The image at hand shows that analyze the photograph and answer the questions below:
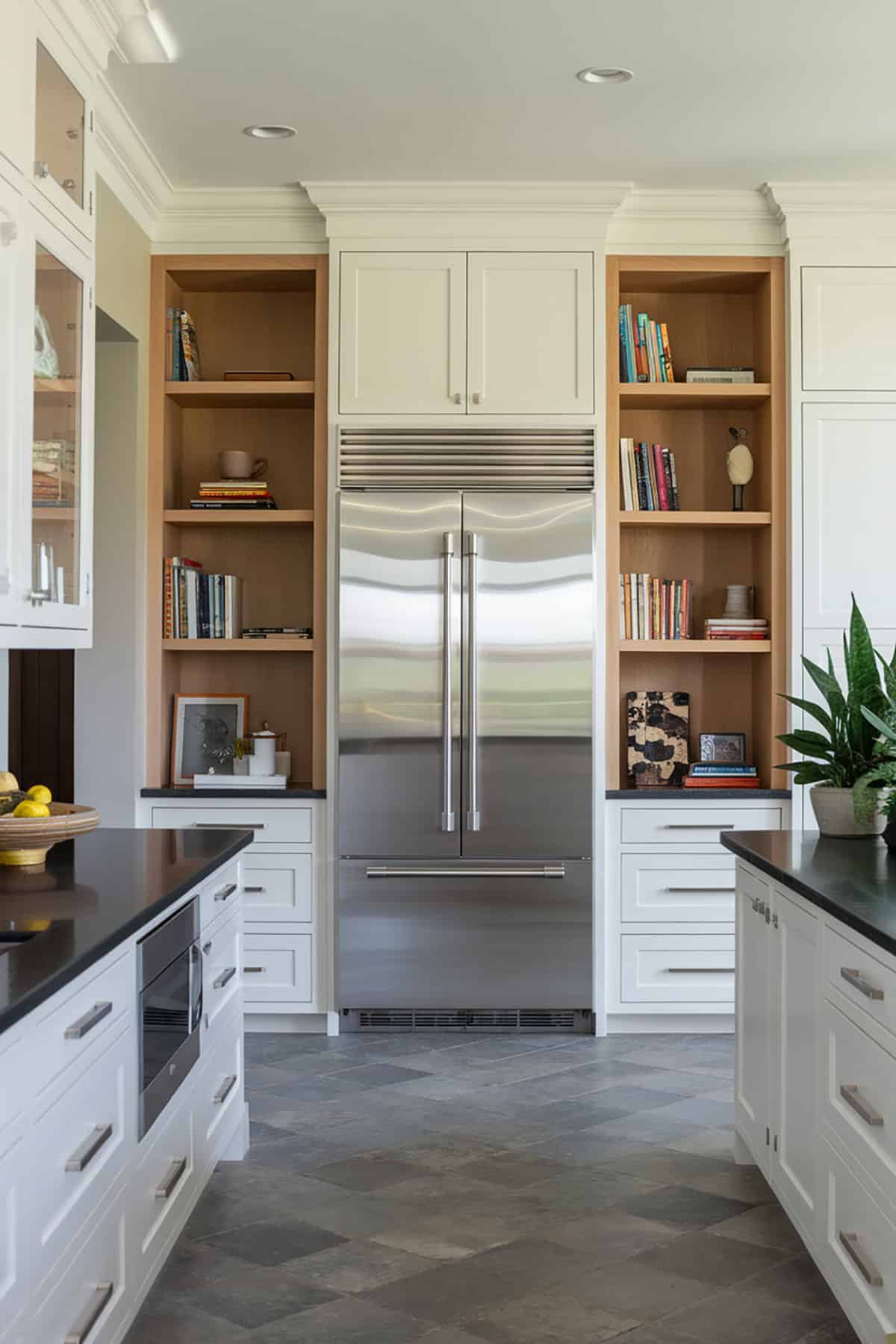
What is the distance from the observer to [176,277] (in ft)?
15.8

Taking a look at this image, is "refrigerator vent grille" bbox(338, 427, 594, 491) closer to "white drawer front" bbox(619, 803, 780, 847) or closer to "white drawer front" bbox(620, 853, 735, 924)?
"white drawer front" bbox(619, 803, 780, 847)

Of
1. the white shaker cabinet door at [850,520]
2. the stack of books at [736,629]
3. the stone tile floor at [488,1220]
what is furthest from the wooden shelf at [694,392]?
the stone tile floor at [488,1220]

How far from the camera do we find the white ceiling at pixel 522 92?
11.0 ft

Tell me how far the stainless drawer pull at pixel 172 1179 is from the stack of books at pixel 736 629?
2.78 metres

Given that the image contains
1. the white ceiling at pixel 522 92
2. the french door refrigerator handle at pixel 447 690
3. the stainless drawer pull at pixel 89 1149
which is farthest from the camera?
the french door refrigerator handle at pixel 447 690

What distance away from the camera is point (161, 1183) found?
251 cm

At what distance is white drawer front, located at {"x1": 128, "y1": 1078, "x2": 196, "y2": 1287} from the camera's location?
2.32 meters

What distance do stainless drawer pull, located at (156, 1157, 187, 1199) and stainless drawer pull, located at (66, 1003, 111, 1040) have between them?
0.58 metres

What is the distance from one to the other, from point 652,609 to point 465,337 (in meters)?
1.20

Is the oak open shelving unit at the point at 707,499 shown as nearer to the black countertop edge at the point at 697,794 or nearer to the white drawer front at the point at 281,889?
the black countertop edge at the point at 697,794

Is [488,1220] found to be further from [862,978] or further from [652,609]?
[652,609]

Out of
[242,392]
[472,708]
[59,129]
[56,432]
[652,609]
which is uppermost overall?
[59,129]

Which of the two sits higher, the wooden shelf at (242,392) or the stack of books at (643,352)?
the stack of books at (643,352)

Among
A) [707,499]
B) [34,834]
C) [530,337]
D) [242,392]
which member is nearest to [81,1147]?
[34,834]
